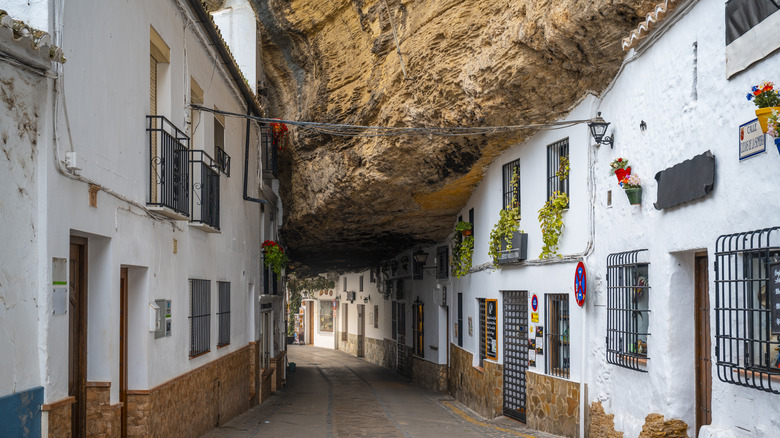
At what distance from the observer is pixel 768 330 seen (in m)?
6.19

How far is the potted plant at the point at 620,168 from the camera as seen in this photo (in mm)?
9344

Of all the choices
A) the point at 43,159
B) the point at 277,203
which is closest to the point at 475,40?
the point at 43,159

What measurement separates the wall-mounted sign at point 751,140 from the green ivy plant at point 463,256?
36.2 ft

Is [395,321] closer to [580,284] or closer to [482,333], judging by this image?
[482,333]

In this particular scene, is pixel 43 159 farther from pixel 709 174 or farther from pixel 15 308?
pixel 709 174

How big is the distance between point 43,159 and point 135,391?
376 centimetres

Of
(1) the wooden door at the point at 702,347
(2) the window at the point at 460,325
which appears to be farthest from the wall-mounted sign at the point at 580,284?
(2) the window at the point at 460,325

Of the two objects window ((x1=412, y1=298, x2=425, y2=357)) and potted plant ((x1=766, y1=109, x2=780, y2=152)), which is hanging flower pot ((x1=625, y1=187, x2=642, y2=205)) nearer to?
potted plant ((x1=766, y1=109, x2=780, y2=152))

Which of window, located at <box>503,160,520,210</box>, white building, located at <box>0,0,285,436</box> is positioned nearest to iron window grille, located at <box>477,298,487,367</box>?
window, located at <box>503,160,520,210</box>

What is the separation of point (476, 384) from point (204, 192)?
7976 millimetres

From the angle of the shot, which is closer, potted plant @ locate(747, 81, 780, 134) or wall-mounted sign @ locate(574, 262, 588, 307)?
potted plant @ locate(747, 81, 780, 134)

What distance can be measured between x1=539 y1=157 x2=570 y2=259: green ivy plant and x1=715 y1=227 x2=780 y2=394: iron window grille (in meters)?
4.69

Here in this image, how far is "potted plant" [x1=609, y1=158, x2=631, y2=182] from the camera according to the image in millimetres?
9344

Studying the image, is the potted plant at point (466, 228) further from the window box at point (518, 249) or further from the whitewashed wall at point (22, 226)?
the whitewashed wall at point (22, 226)
